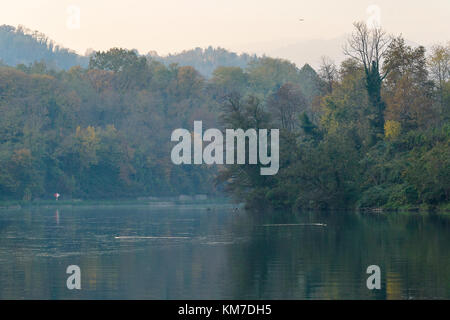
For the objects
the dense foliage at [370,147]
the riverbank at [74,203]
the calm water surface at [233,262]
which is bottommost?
the riverbank at [74,203]

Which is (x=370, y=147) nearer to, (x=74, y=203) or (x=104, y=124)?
(x=74, y=203)

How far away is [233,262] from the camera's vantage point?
25219 millimetres

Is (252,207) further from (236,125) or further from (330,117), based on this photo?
(330,117)

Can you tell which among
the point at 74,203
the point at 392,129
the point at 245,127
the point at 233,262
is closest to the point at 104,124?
the point at 74,203

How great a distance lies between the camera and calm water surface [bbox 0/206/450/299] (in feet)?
62.8

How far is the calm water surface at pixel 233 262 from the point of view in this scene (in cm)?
1916

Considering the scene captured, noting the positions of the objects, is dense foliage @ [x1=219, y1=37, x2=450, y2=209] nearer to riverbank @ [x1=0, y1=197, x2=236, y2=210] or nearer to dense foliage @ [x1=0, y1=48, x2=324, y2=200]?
riverbank @ [x1=0, y1=197, x2=236, y2=210]

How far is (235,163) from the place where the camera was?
6888cm

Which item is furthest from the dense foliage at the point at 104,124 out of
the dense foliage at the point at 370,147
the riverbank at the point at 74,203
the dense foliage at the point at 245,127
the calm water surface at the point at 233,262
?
the calm water surface at the point at 233,262

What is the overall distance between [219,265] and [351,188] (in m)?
39.0

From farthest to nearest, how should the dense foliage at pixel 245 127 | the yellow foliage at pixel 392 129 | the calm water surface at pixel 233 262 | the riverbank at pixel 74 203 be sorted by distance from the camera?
the riverbank at pixel 74 203, the yellow foliage at pixel 392 129, the dense foliage at pixel 245 127, the calm water surface at pixel 233 262

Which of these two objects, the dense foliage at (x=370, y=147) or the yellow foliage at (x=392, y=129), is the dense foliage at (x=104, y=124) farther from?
the yellow foliage at (x=392, y=129)

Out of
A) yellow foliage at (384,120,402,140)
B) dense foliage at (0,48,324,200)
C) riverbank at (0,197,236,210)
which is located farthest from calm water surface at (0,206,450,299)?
dense foliage at (0,48,324,200)

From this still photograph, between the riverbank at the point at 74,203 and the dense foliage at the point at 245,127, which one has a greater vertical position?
the dense foliage at the point at 245,127
